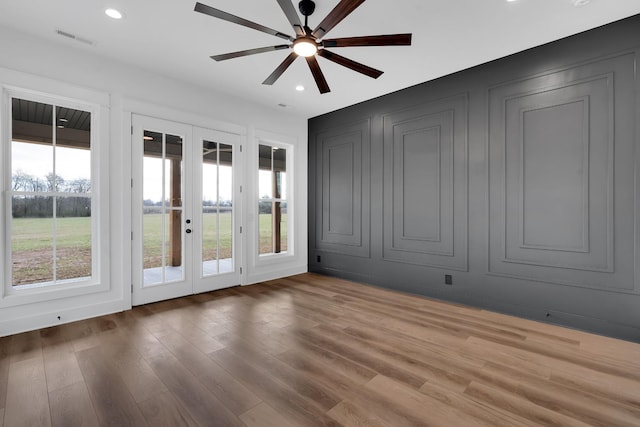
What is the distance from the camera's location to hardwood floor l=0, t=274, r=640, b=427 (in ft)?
5.91

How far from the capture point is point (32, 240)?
3158mm

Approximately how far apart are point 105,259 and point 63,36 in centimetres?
243

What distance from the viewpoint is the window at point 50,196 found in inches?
121

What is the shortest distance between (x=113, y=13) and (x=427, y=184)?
4084 millimetres

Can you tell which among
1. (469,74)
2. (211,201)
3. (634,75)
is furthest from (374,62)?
(211,201)

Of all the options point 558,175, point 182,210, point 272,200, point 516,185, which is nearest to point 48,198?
point 182,210

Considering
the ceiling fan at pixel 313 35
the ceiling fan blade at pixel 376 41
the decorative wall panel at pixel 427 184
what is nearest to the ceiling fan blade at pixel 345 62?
the ceiling fan at pixel 313 35

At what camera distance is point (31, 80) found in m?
3.08

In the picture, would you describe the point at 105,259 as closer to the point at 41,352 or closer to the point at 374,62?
the point at 41,352

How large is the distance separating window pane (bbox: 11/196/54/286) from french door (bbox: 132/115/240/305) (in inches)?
31.6

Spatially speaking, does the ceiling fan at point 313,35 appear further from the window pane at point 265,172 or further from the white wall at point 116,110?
the window pane at point 265,172

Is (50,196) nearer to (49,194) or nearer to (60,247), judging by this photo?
(49,194)

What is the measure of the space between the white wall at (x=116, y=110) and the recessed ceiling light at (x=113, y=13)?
0.89 metres

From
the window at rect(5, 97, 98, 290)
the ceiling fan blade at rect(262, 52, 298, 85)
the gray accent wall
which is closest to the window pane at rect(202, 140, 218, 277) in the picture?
the window at rect(5, 97, 98, 290)
